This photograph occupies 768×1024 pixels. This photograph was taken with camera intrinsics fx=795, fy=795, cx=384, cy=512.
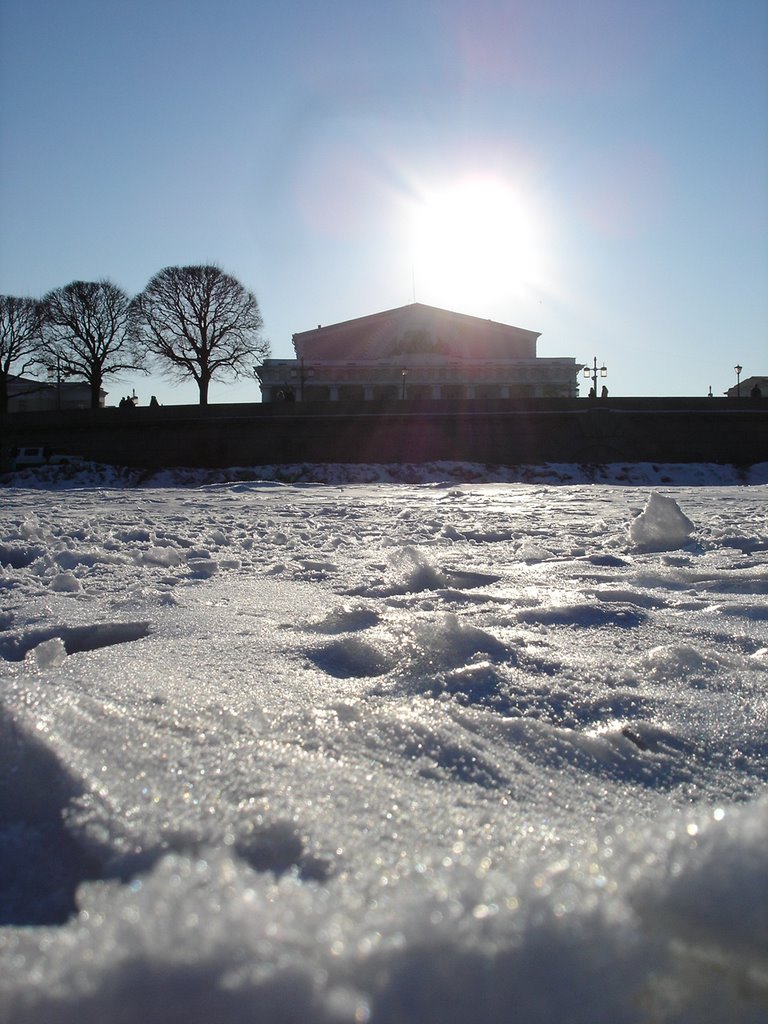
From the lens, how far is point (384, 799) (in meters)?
1.33

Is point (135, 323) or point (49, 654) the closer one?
point (49, 654)

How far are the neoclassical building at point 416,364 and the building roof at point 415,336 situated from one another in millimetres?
59

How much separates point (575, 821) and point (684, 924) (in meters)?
0.52

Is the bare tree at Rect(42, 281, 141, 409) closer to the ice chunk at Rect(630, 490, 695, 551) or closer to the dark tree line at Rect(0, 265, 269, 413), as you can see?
the dark tree line at Rect(0, 265, 269, 413)

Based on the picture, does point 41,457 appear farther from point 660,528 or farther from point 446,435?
point 660,528

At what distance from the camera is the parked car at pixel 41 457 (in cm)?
2183

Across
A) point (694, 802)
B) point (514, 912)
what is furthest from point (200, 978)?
point (694, 802)

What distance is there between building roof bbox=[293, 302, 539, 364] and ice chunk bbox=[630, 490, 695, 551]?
41.9 m

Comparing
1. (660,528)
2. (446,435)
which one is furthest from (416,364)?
(660,528)

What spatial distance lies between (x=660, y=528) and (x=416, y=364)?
39.9 metres

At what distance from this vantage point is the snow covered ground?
72cm

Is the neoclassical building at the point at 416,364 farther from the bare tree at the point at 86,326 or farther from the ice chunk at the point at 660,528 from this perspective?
the ice chunk at the point at 660,528

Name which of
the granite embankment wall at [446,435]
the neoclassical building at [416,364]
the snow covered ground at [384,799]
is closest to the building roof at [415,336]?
the neoclassical building at [416,364]

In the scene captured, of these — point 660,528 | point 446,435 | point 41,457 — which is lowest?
point 660,528
